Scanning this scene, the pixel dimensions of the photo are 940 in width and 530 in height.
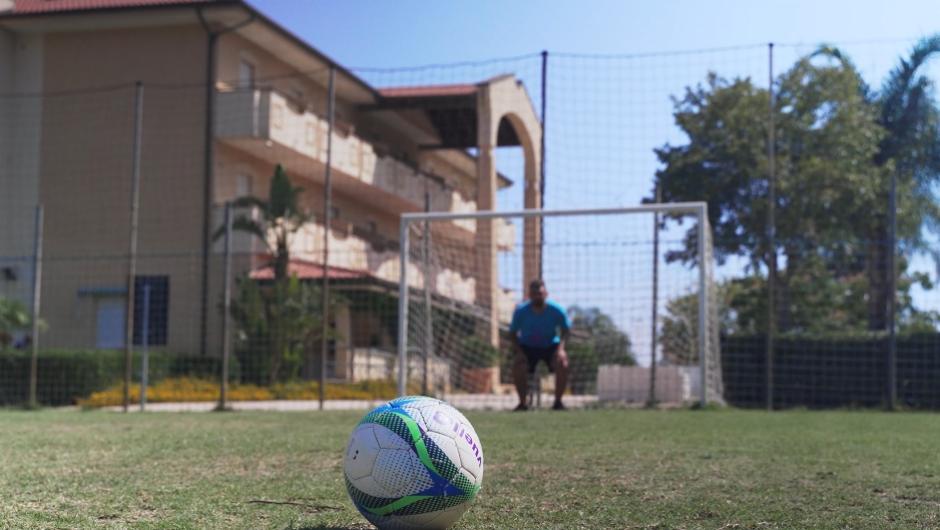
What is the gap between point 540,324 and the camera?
12.3m

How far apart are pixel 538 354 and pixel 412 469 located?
873 cm

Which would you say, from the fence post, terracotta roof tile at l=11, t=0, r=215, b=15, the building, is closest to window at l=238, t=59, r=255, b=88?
the building

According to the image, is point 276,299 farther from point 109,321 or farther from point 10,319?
point 10,319

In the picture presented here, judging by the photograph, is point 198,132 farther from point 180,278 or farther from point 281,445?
point 281,445

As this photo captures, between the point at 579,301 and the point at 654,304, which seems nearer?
the point at 654,304

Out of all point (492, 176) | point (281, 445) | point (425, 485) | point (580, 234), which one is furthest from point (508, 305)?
point (425, 485)

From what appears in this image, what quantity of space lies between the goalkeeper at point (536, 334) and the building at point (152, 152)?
7.88 m

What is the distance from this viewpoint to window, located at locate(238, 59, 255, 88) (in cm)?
2327

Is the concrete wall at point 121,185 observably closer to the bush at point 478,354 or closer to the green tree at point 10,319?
the green tree at point 10,319

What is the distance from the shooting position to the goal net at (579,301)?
14.3 metres

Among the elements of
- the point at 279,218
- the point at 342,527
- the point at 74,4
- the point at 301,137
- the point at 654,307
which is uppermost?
the point at 74,4

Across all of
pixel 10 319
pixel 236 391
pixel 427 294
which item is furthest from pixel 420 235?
pixel 10 319

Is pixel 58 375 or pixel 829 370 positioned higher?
pixel 829 370

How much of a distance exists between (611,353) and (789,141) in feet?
28.6
